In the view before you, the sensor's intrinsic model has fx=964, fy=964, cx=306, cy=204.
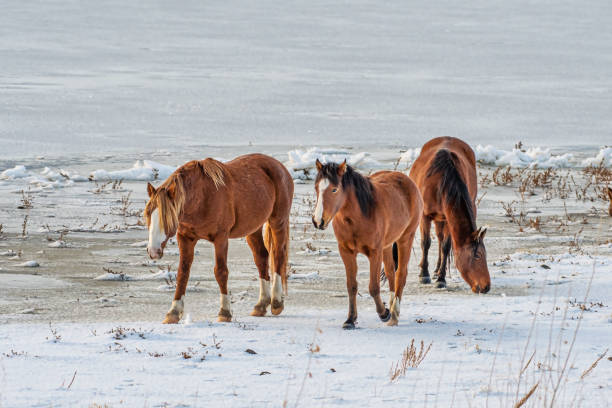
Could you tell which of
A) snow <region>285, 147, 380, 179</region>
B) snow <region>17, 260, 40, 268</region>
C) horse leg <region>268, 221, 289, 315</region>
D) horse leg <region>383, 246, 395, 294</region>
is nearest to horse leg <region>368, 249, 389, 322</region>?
horse leg <region>383, 246, 395, 294</region>

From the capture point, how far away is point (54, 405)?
5141 millimetres

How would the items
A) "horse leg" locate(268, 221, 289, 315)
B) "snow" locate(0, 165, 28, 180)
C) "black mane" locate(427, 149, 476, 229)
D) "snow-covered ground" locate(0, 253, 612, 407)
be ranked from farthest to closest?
"snow" locate(0, 165, 28, 180), "black mane" locate(427, 149, 476, 229), "horse leg" locate(268, 221, 289, 315), "snow-covered ground" locate(0, 253, 612, 407)

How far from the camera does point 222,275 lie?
7758mm

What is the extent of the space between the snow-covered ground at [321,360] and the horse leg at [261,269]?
19 centimetres

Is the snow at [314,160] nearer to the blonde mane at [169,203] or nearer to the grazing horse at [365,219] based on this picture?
the grazing horse at [365,219]

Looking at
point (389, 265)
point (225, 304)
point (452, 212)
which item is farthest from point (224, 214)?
point (452, 212)

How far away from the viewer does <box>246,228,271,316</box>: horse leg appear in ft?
26.9

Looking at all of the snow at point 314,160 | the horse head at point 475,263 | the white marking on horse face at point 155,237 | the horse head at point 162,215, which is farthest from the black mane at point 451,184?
the snow at point 314,160

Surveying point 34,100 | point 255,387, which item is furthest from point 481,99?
point 255,387

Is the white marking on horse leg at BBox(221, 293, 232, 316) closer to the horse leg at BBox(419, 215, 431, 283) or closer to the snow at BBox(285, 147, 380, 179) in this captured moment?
the horse leg at BBox(419, 215, 431, 283)

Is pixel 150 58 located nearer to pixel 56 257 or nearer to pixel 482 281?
pixel 56 257

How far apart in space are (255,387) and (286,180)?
10.6 feet

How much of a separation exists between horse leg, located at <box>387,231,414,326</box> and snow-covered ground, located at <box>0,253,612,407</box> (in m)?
0.11

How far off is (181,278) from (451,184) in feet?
9.61
